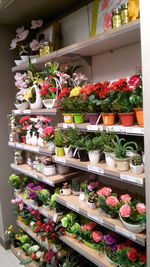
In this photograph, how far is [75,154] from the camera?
181 cm

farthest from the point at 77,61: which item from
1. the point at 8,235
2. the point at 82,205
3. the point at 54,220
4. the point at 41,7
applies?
the point at 8,235

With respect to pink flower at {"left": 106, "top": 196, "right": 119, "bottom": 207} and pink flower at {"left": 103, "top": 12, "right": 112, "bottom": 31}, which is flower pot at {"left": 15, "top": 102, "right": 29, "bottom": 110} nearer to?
pink flower at {"left": 103, "top": 12, "right": 112, "bottom": 31}

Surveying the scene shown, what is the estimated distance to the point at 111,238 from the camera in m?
1.57

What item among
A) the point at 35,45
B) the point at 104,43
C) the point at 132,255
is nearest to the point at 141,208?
the point at 132,255

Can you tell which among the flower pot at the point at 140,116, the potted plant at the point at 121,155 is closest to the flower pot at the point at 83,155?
the potted plant at the point at 121,155

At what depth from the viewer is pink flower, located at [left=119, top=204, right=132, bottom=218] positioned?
4.28 ft

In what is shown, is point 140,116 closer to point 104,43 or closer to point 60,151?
point 104,43

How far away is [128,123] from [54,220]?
1142 millimetres

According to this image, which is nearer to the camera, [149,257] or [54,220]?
[149,257]

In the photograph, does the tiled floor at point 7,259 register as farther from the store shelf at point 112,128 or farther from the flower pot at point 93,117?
the flower pot at point 93,117

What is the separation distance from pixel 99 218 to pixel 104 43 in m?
1.14

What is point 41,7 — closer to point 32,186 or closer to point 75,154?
point 75,154

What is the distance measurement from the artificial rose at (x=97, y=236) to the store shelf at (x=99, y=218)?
0.53 feet

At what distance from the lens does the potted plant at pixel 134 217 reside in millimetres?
1270
